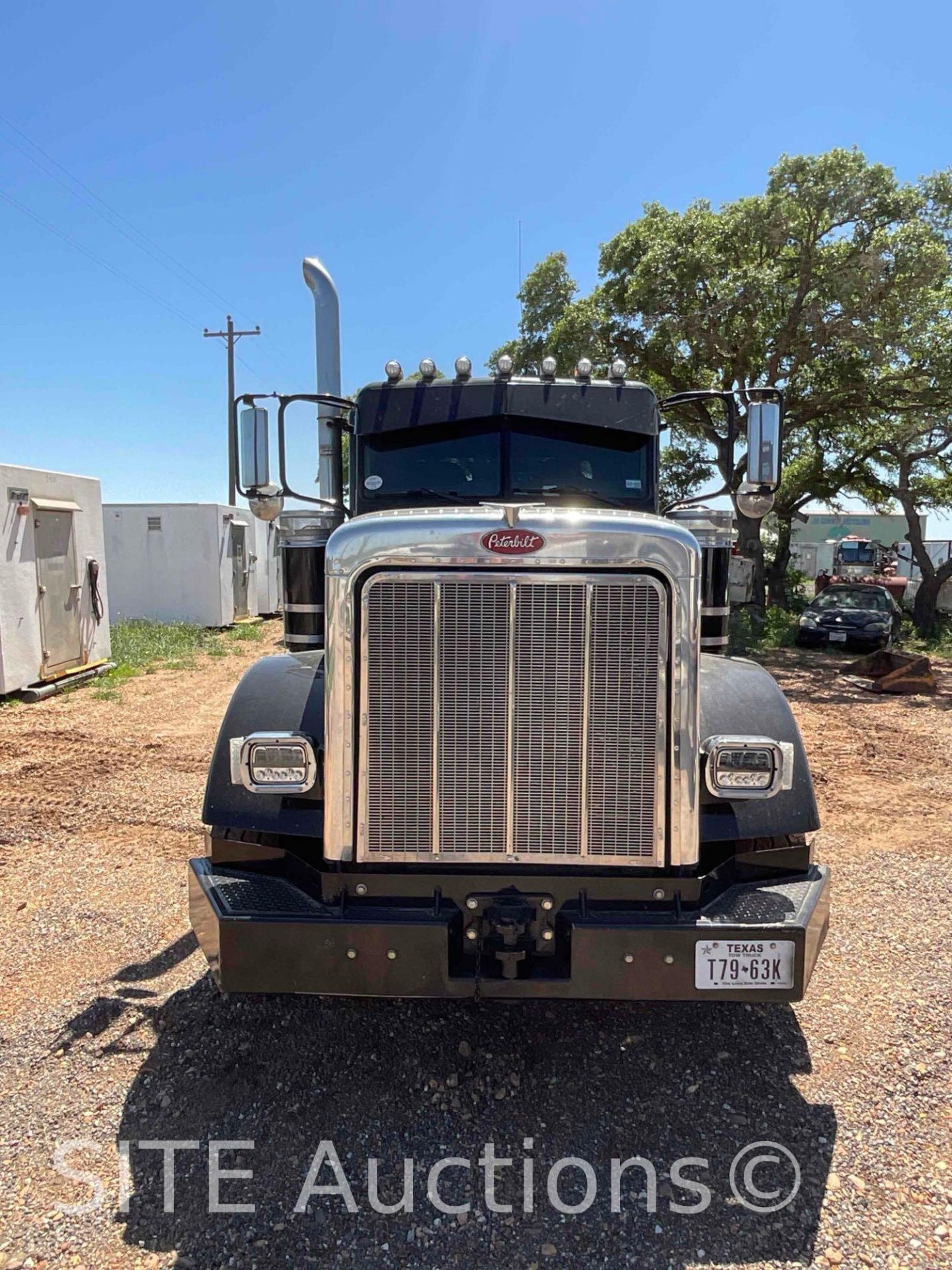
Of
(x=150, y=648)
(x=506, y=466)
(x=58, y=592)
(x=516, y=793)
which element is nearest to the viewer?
(x=516, y=793)

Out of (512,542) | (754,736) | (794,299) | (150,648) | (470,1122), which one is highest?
(794,299)

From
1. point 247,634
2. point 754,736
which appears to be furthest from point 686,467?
point 754,736

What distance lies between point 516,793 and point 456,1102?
119 centimetres

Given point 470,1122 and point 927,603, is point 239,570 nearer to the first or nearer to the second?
point 927,603

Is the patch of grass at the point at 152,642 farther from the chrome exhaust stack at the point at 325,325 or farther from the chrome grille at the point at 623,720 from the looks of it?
the chrome grille at the point at 623,720

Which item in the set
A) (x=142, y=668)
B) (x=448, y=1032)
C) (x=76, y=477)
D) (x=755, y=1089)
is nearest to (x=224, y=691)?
(x=142, y=668)

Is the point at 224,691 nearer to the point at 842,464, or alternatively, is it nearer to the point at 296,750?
the point at 296,750

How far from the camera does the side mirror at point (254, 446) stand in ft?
12.7

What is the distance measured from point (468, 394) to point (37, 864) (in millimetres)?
3829

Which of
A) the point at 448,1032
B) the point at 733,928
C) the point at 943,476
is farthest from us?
the point at 943,476

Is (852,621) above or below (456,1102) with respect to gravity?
above

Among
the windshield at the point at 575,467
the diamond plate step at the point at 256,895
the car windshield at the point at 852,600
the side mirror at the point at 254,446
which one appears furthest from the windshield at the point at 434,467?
the car windshield at the point at 852,600

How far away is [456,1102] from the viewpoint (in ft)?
9.32

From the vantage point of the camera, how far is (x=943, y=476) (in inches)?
898
